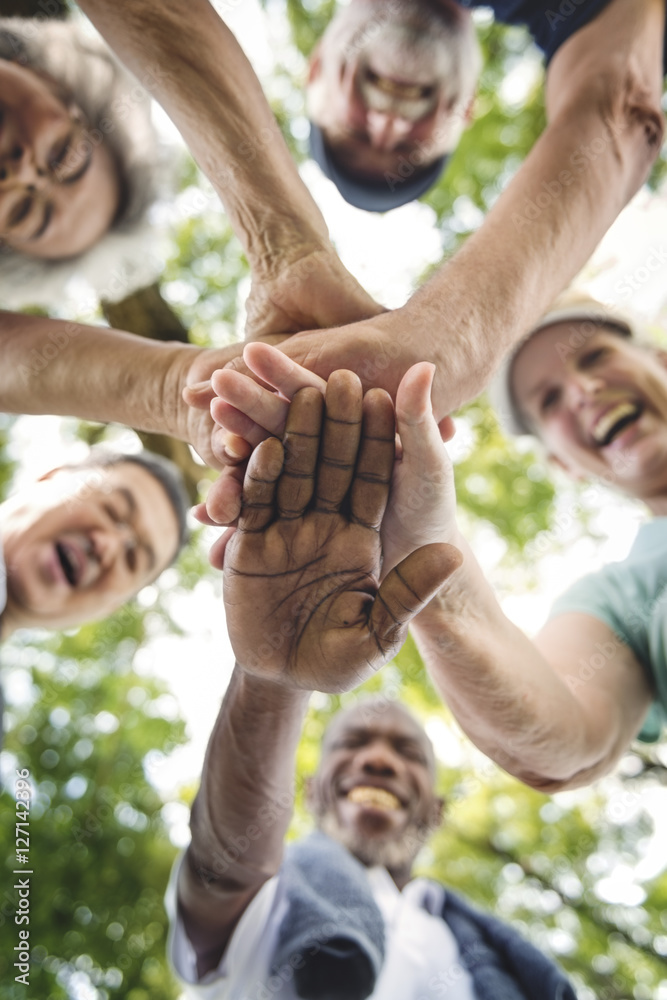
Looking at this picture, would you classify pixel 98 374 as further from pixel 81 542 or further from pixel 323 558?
pixel 81 542

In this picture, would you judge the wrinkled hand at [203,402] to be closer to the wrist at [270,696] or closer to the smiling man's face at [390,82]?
the wrist at [270,696]

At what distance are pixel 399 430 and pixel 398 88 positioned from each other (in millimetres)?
1370

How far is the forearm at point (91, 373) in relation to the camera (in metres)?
1.52

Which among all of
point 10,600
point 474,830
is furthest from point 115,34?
point 474,830

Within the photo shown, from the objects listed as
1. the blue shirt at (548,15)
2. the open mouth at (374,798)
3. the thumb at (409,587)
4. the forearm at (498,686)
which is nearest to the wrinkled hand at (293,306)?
the thumb at (409,587)

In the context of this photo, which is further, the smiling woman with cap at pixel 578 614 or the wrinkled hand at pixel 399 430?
the smiling woman with cap at pixel 578 614

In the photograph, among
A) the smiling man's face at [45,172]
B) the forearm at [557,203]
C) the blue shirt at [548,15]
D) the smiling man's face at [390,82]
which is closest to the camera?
the forearm at [557,203]

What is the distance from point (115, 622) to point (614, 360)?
9.86 feet

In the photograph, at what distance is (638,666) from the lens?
6.50ft

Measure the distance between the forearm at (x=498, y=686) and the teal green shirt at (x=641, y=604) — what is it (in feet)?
1.14

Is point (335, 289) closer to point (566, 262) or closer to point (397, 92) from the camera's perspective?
point (566, 262)

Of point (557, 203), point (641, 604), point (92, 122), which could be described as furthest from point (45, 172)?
point (641, 604)

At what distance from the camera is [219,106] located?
1.40 metres

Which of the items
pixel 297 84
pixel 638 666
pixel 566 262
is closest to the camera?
pixel 566 262
